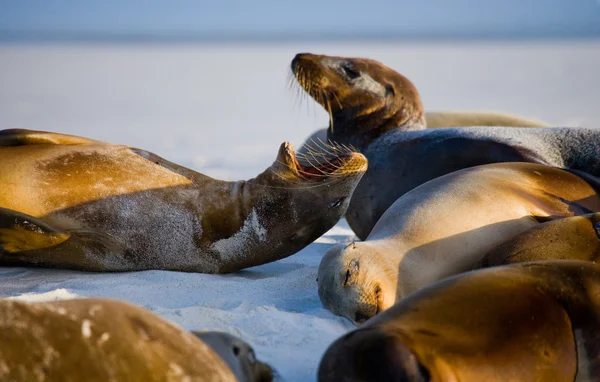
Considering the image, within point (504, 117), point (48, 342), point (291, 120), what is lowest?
point (291, 120)

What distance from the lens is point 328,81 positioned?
6.38 meters

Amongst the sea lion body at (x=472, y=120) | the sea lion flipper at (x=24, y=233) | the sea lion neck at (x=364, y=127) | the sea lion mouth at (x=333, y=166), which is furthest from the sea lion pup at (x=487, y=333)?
the sea lion body at (x=472, y=120)

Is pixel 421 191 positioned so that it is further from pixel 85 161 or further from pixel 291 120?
pixel 291 120

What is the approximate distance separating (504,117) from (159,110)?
24.3 ft

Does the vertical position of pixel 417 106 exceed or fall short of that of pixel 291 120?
it exceeds it

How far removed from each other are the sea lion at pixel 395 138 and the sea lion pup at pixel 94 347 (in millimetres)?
3201

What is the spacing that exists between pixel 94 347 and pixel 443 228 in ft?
7.51

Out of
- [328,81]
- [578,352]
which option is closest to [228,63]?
[328,81]

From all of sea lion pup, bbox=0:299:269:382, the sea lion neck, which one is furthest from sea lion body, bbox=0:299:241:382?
the sea lion neck

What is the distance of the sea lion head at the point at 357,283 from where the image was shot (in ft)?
12.1

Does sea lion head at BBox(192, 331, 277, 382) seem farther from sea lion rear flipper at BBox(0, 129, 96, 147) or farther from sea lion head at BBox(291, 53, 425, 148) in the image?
→ sea lion head at BBox(291, 53, 425, 148)

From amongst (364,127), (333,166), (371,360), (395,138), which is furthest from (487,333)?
(364,127)

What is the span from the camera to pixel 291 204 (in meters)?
4.60

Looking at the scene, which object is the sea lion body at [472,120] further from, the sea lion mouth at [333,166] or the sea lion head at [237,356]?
the sea lion head at [237,356]
